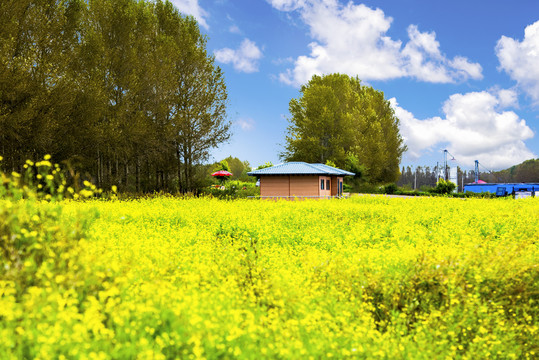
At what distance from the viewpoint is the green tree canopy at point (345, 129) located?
49938 mm

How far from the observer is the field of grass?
4168mm

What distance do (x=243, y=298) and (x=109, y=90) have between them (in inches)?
943

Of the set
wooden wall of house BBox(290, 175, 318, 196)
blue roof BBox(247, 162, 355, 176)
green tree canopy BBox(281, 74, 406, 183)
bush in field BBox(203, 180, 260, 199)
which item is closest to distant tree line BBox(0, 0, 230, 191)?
bush in field BBox(203, 180, 260, 199)

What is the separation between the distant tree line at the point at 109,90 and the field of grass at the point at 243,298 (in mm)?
14018

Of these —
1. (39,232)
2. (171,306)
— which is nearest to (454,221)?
(171,306)

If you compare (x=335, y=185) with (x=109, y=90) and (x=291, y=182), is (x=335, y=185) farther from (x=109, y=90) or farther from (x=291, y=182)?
(x=109, y=90)

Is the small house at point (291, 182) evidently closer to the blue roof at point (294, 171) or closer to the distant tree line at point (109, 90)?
the blue roof at point (294, 171)

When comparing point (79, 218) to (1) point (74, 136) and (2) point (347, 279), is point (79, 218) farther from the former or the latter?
(1) point (74, 136)

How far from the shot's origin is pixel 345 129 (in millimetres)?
50469

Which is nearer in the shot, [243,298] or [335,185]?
[243,298]

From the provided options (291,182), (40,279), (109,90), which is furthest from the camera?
(291,182)

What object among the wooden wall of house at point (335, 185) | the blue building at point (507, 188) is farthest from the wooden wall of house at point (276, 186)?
the blue building at point (507, 188)

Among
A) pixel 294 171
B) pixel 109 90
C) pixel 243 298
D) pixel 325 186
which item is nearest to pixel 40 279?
pixel 243 298

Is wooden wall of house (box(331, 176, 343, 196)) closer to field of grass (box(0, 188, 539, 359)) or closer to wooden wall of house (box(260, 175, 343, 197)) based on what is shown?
wooden wall of house (box(260, 175, 343, 197))
